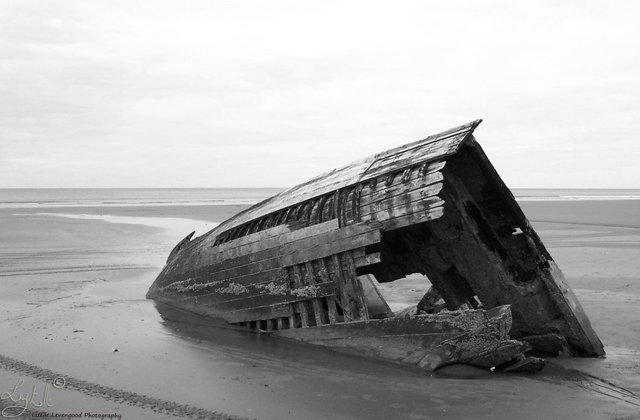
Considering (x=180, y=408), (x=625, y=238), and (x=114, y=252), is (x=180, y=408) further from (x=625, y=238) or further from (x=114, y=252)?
(x=625, y=238)

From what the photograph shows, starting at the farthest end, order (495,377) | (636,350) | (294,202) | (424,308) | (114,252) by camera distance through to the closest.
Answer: (114,252) → (424,308) → (294,202) → (636,350) → (495,377)

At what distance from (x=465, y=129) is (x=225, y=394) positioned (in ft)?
11.4

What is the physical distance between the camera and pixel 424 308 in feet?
25.8

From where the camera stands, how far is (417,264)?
280 inches

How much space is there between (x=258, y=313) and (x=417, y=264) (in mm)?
2034

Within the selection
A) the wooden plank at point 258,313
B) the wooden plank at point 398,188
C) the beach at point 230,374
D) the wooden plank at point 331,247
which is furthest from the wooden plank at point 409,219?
the wooden plank at point 258,313

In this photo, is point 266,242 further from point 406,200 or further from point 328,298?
point 406,200

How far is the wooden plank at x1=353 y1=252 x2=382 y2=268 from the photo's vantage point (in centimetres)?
614

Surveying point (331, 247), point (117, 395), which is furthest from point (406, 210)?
Result: point (117, 395)

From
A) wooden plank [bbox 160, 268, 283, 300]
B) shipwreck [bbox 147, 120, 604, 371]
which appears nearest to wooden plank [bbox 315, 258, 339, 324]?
shipwreck [bbox 147, 120, 604, 371]

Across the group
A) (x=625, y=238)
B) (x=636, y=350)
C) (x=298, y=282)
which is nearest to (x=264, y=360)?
(x=298, y=282)
